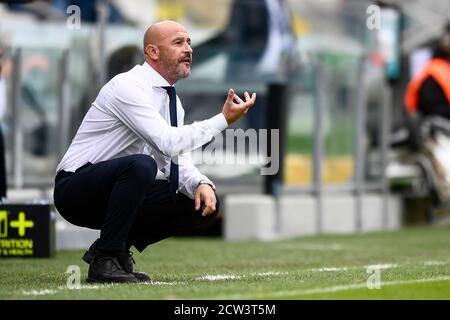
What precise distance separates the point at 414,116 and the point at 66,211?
37.8ft

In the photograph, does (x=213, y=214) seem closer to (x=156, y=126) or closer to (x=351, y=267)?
(x=156, y=126)

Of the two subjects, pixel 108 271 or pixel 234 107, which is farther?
pixel 108 271

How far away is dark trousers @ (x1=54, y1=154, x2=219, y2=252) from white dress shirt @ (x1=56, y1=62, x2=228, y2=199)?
119 millimetres

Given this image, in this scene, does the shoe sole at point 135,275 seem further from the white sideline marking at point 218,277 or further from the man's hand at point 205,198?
the man's hand at point 205,198

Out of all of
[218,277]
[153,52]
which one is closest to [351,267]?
[218,277]

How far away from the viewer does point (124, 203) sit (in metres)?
8.41

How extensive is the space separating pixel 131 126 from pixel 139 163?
0.30 m

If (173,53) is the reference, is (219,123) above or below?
below

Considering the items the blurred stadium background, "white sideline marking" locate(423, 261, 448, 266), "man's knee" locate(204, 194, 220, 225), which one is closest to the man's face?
"man's knee" locate(204, 194, 220, 225)

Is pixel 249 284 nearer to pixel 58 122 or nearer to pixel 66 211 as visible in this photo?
pixel 66 211

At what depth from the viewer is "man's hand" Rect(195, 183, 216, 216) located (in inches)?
335

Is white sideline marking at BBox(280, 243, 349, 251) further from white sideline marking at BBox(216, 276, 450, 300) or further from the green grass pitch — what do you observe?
white sideline marking at BBox(216, 276, 450, 300)

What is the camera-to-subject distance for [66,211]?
345 inches

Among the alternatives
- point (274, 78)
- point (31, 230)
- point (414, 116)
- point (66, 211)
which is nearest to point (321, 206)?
point (274, 78)
